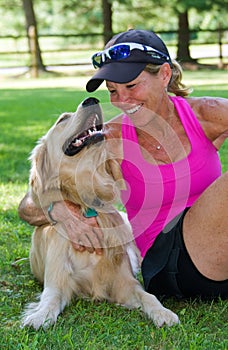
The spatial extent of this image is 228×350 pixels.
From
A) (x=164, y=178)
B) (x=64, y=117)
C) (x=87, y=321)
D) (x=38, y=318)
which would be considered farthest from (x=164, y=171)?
(x=38, y=318)

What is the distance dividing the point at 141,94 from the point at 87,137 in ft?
1.26

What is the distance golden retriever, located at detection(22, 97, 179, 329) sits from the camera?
146 inches

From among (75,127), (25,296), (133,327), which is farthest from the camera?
(25,296)

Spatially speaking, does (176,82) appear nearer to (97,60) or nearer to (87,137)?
(97,60)

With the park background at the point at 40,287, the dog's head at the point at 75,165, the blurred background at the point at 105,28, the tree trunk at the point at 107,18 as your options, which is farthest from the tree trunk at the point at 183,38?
the dog's head at the point at 75,165

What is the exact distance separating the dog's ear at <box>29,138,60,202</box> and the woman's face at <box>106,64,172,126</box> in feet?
1.78

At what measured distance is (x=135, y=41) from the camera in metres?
3.50

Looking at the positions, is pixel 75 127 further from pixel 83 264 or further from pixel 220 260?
pixel 220 260

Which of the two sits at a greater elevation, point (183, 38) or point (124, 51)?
point (124, 51)

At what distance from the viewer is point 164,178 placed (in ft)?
11.8

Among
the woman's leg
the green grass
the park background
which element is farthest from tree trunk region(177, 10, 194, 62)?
the woman's leg

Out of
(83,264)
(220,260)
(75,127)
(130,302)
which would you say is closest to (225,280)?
(220,260)

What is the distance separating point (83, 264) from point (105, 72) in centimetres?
112

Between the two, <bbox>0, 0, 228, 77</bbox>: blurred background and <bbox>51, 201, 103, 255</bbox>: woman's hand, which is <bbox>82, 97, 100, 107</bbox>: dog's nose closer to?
<bbox>51, 201, 103, 255</bbox>: woman's hand
